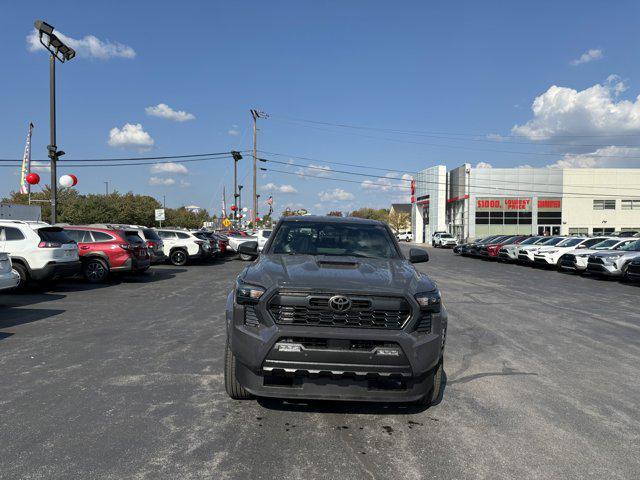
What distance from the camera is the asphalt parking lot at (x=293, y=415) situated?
312 centimetres

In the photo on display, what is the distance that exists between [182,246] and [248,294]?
704 inches

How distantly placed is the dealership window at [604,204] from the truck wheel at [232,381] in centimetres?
6223

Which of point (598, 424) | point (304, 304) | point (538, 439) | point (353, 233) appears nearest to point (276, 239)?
point (353, 233)

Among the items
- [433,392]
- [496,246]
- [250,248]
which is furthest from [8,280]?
[496,246]

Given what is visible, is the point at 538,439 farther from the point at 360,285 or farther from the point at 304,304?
the point at 304,304

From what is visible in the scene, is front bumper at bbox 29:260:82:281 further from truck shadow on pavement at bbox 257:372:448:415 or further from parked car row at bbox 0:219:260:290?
truck shadow on pavement at bbox 257:372:448:415

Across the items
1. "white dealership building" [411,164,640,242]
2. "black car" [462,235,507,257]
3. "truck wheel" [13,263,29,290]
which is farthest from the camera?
"white dealership building" [411,164,640,242]

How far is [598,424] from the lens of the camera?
388 cm

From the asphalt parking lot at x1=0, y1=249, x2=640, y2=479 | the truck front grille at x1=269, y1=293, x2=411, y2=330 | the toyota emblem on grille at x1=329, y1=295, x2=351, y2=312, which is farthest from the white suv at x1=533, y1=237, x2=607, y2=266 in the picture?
the toyota emblem on grille at x1=329, y1=295, x2=351, y2=312

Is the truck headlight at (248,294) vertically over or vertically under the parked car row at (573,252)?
over

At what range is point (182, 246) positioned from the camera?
67.8 feet

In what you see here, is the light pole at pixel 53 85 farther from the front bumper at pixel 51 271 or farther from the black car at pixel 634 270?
the black car at pixel 634 270

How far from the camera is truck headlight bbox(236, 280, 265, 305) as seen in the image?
3.67 meters

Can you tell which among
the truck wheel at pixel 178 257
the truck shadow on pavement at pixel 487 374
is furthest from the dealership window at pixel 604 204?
the truck shadow on pavement at pixel 487 374
